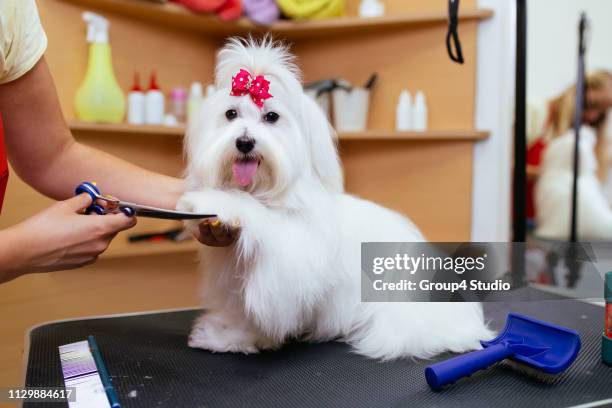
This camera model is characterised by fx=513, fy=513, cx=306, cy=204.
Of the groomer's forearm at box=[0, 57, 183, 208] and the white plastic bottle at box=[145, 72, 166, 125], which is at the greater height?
the white plastic bottle at box=[145, 72, 166, 125]

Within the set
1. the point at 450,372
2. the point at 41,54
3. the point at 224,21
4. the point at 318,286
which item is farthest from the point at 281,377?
the point at 224,21

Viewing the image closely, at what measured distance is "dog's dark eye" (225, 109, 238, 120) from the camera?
97cm

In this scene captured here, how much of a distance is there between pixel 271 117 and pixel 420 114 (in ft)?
4.06

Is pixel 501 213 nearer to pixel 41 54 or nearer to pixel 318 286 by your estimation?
pixel 318 286

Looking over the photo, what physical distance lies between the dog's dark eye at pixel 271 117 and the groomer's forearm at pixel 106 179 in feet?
0.91

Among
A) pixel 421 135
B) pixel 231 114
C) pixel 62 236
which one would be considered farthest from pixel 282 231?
pixel 421 135

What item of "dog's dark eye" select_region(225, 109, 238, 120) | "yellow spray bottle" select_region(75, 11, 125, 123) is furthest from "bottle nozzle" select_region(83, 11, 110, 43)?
"dog's dark eye" select_region(225, 109, 238, 120)

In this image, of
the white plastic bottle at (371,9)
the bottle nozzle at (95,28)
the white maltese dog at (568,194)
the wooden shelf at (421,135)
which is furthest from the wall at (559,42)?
the bottle nozzle at (95,28)

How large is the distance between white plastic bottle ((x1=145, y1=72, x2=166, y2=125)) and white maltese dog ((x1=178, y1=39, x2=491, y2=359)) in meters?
0.99

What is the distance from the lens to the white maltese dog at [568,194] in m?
1.99

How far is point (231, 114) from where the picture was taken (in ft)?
3.20

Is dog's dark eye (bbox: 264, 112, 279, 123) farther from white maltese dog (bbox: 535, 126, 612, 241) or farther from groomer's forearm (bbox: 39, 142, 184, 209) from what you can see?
white maltese dog (bbox: 535, 126, 612, 241)

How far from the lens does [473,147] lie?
206cm

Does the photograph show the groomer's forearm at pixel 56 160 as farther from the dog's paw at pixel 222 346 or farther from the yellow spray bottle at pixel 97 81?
the yellow spray bottle at pixel 97 81
